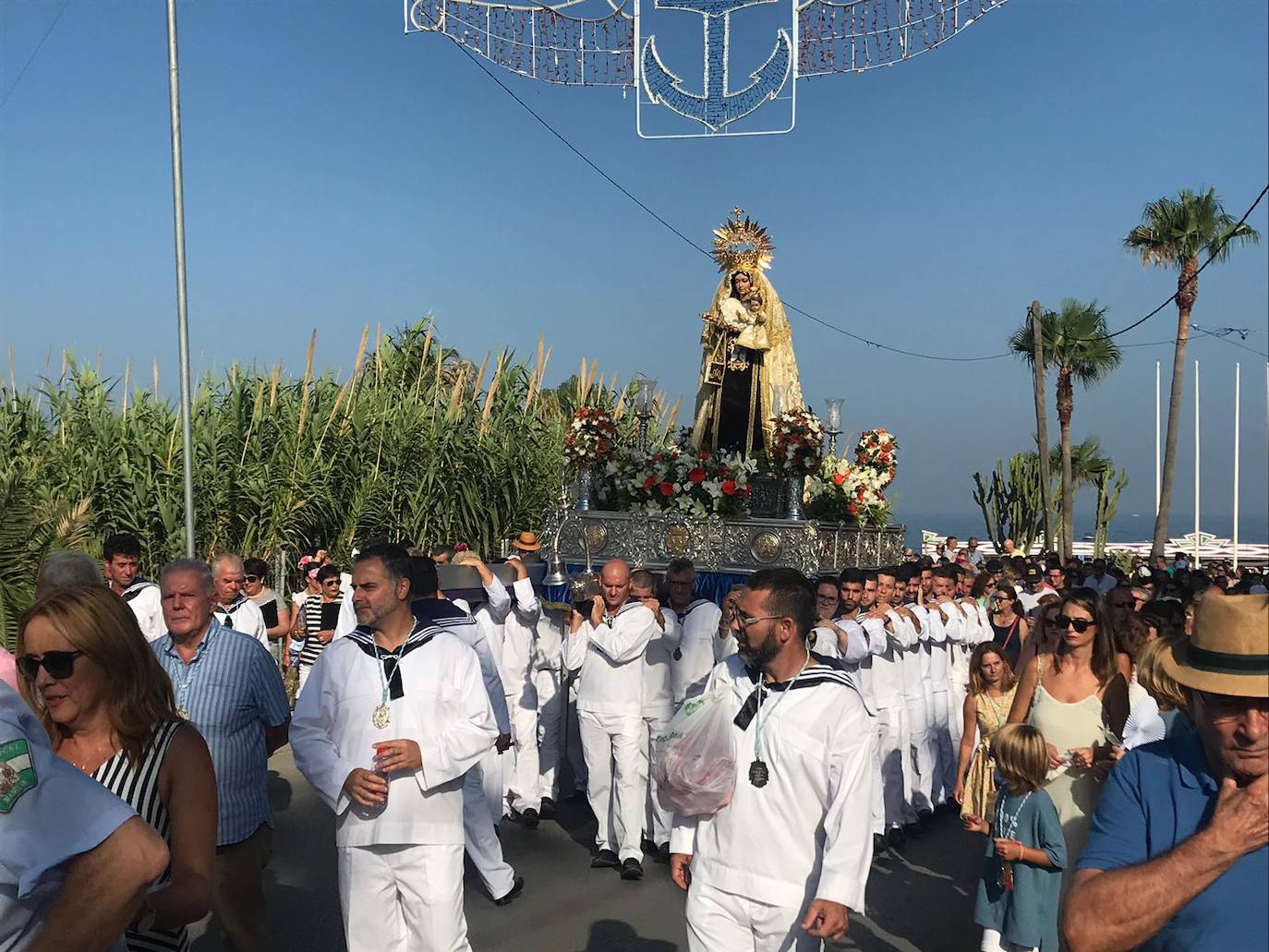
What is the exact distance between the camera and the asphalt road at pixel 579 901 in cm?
679

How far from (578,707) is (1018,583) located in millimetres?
8253

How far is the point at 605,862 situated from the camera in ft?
27.8

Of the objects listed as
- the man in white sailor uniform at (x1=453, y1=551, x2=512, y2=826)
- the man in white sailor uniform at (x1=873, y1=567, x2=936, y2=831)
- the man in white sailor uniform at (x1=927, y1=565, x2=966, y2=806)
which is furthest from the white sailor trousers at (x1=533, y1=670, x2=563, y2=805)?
the man in white sailor uniform at (x1=927, y1=565, x2=966, y2=806)

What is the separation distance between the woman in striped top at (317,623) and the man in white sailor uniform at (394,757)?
516cm

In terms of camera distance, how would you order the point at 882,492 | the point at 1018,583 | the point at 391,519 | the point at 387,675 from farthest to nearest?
the point at 391,519 → the point at 1018,583 → the point at 882,492 → the point at 387,675

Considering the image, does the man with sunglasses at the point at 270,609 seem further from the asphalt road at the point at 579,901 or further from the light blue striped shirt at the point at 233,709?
the light blue striped shirt at the point at 233,709

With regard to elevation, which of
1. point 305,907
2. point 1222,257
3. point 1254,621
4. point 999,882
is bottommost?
point 305,907

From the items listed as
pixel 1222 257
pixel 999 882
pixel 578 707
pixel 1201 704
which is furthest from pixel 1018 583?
pixel 1222 257

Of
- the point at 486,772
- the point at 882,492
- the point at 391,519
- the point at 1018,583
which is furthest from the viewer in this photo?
the point at 391,519

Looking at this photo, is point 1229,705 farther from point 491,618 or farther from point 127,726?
point 491,618

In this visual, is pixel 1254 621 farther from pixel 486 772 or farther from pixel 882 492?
pixel 882 492

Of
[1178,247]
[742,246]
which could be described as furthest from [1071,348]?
[742,246]

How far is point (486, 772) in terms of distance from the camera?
28.3ft

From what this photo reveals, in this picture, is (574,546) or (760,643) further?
(574,546)
